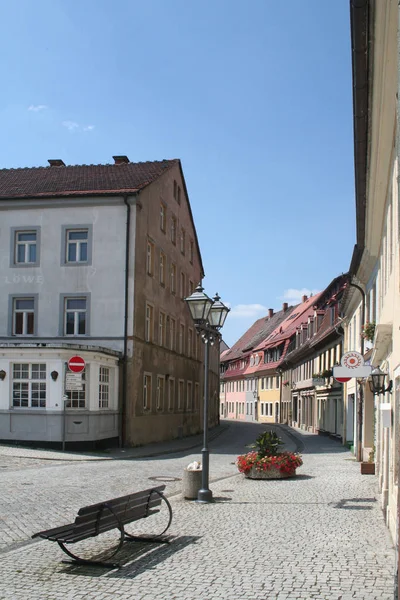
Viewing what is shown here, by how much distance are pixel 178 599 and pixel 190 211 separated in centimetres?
3757

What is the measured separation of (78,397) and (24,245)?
26.9 feet

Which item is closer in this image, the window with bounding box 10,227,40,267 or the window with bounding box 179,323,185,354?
the window with bounding box 10,227,40,267

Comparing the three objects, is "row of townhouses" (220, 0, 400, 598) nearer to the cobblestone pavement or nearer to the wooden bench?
the cobblestone pavement

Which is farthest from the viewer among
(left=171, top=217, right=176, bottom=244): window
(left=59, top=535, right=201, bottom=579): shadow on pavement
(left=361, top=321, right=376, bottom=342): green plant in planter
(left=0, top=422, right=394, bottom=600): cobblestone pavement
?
(left=171, top=217, right=176, bottom=244): window

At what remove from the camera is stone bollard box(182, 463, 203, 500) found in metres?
14.0

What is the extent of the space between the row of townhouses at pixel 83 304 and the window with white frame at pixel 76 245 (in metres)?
0.04

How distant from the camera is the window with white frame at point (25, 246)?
102 feet

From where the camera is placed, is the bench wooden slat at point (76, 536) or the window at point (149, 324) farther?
the window at point (149, 324)

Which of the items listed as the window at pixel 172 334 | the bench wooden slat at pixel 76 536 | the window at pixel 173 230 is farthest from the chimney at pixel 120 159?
the bench wooden slat at pixel 76 536

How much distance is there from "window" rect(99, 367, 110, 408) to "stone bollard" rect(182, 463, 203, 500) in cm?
1399

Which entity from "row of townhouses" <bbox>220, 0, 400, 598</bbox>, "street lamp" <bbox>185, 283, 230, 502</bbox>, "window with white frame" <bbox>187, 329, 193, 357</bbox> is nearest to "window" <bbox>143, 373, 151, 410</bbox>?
"row of townhouses" <bbox>220, 0, 400, 598</bbox>

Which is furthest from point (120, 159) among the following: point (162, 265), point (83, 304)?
point (83, 304)

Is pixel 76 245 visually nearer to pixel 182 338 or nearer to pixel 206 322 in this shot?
pixel 182 338

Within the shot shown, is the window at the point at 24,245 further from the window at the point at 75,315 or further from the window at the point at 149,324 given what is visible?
the window at the point at 149,324
